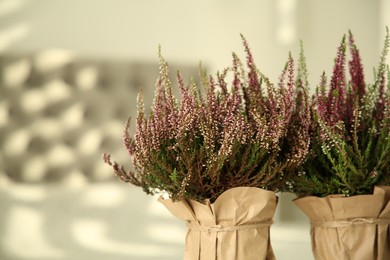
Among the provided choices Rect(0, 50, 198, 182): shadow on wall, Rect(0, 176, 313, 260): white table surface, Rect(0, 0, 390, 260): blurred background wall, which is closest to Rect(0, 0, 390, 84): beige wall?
Rect(0, 0, 390, 260): blurred background wall

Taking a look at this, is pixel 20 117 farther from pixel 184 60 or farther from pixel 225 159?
pixel 225 159

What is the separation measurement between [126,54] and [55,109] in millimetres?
515

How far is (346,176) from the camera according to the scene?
1284 millimetres

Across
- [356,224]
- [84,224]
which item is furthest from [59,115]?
[356,224]

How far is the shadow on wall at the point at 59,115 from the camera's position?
3.04m

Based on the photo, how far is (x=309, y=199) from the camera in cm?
132

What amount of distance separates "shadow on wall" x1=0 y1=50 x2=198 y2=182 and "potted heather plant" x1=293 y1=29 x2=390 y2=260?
1.86 m

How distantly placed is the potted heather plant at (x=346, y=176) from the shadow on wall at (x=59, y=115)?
6.10 feet

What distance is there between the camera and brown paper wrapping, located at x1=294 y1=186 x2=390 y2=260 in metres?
1.26

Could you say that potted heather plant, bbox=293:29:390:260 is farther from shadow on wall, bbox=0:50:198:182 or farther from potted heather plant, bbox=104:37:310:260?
shadow on wall, bbox=0:50:198:182

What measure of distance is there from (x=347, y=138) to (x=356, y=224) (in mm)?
203

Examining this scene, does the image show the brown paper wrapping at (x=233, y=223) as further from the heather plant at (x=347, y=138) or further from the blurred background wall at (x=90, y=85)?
the blurred background wall at (x=90, y=85)

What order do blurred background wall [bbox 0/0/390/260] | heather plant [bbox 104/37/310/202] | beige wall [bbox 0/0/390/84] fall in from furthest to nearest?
blurred background wall [bbox 0/0/390/260] → beige wall [bbox 0/0/390/84] → heather plant [bbox 104/37/310/202]

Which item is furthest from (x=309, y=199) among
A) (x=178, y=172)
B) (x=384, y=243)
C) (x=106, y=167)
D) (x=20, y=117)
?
(x=20, y=117)
